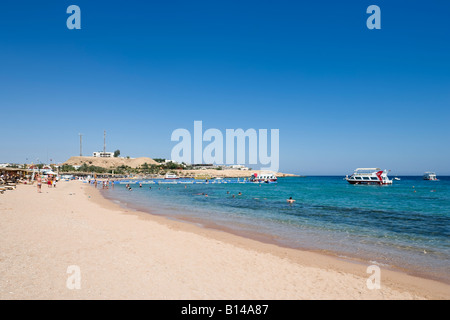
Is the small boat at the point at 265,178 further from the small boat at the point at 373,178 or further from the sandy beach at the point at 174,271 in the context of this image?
the sandy beach at the point at 174,271

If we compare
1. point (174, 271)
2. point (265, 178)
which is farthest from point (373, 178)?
point (174, 271)

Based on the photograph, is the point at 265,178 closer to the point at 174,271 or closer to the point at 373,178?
the point at 373,178

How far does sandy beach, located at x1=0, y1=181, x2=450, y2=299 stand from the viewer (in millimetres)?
5852

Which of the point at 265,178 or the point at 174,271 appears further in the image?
the point at 265,178

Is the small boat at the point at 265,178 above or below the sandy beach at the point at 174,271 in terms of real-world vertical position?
below

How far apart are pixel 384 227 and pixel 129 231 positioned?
15409 mm

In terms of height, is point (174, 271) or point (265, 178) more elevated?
point (174, 271)

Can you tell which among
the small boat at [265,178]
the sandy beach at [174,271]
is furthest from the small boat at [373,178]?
the sandy beach at [174,271]

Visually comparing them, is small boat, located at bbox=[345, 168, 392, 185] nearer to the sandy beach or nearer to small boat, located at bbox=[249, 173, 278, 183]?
small boat, located at bbox=[249, 173, 278, 183]

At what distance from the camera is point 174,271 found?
7.13m

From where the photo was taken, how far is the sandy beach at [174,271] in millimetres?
5852
